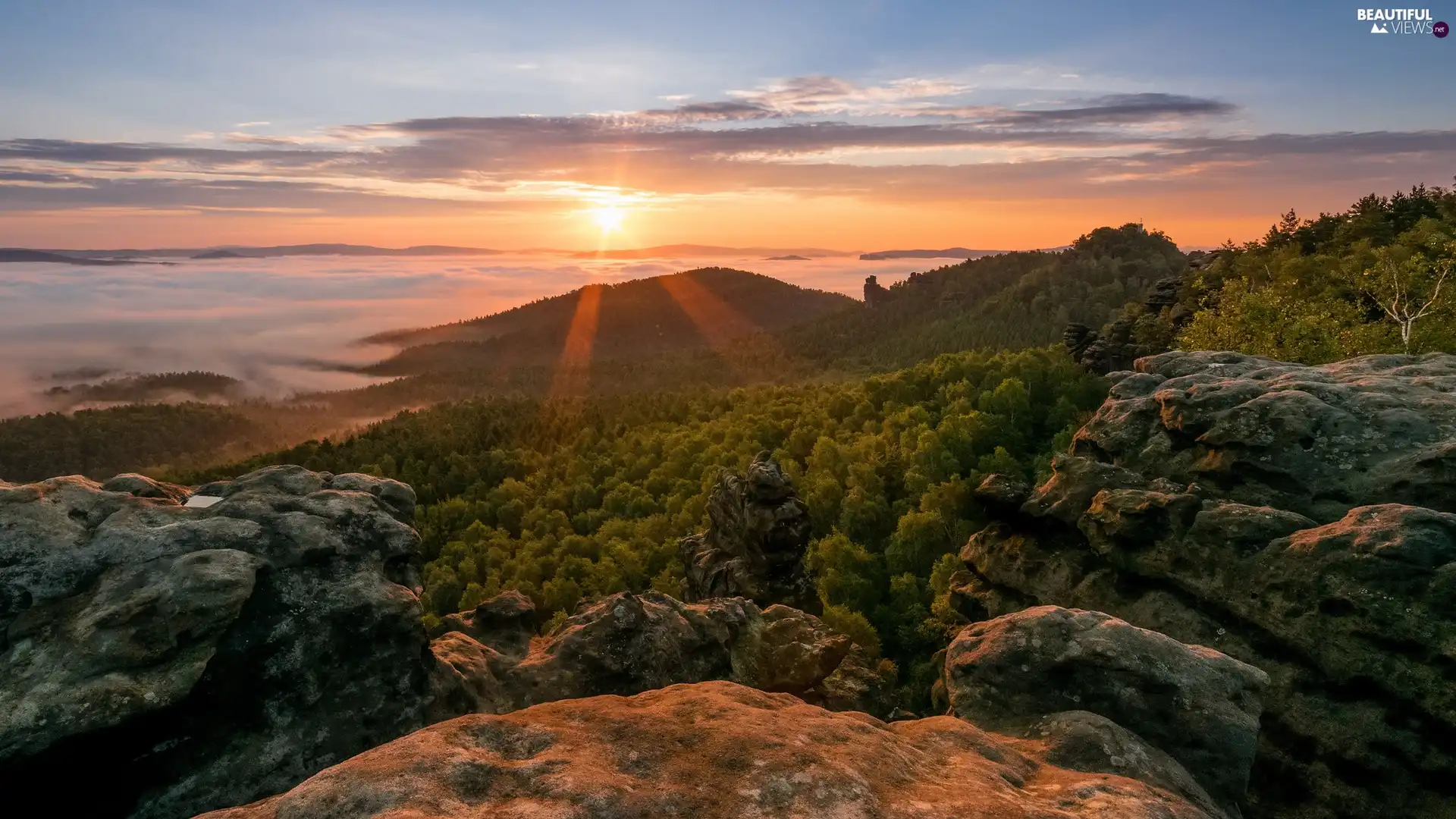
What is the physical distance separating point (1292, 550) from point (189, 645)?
1088 inches

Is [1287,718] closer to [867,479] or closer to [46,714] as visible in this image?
[46,714]

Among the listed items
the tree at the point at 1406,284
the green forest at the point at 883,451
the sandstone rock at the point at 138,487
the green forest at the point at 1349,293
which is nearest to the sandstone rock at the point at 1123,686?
the green forest at the point at 883,451

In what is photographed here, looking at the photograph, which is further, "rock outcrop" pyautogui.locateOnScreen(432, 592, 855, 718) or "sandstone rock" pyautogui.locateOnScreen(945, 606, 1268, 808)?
"rock outcrop" pyautogui.locateOnScreen(432, 592, 855, 718)

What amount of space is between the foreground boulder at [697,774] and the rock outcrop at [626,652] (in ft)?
29.1

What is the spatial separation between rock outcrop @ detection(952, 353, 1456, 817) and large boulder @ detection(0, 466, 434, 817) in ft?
72.2

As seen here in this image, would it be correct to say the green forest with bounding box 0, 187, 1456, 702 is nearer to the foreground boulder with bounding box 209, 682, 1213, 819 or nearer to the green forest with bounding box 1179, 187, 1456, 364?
the green forest with bounding box 1179, 187, 1456, 364

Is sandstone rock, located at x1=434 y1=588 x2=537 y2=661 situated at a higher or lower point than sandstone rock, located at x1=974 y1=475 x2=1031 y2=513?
lower

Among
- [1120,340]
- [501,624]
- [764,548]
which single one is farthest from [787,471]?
[501,624]

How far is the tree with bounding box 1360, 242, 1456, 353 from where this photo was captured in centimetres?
6316

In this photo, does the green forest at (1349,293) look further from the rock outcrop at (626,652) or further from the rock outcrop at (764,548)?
the rock outcrop at (626,652)

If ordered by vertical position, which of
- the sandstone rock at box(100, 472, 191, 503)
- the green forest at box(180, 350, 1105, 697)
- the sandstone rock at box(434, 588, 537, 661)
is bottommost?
the green forest at box(180, 350, 1105, 697)

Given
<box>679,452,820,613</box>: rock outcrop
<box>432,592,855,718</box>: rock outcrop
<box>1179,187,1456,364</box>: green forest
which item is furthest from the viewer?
<box>1179,187,1456,364</box>: green forest

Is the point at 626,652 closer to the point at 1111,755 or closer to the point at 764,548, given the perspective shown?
the point at 1111,755

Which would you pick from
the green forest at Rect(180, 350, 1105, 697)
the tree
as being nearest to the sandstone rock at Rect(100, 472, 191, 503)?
A: the green forest at Rect(180, 350, 1105, 697)
